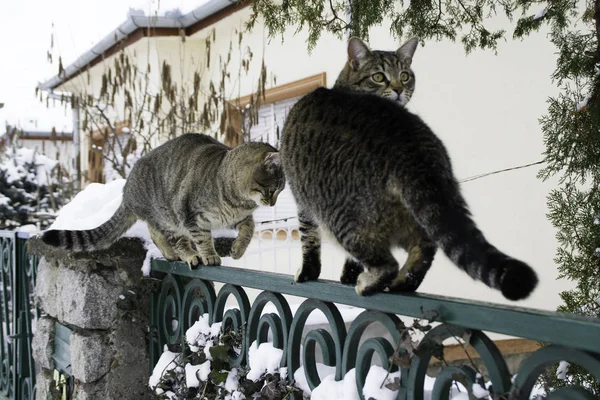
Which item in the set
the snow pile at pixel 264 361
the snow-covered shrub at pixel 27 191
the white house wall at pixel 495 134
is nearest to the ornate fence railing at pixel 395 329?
the snow pile at pixel 264 361

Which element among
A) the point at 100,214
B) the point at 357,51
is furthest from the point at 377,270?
the point at 100,214

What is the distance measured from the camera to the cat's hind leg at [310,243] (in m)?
1.74

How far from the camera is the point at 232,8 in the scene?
608 cm

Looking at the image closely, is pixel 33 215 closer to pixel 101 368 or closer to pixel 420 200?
pixel 101 368

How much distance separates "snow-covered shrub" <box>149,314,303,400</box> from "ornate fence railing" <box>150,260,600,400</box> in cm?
4

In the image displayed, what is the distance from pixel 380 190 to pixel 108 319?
134cm

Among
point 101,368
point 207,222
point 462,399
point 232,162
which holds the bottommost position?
point 101,368

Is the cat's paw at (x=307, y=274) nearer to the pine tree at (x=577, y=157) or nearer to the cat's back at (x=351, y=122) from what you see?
the cat's back at (x=351, y=122)

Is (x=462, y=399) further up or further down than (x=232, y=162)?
further down

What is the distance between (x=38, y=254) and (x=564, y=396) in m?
2.44

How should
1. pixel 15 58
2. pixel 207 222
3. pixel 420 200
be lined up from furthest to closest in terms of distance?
1. pixel 15 58
2. pixel 207 222
3. pixel 420 200

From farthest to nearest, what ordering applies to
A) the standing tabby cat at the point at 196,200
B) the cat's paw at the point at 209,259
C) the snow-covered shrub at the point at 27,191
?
the snow-covered shrub at the point at 27,191 < the standing tabby cat at the point at 196,200 < the cat's paw at the point at 209,259

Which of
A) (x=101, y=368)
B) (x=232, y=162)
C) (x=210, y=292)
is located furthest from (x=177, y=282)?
(x=232, y=162)

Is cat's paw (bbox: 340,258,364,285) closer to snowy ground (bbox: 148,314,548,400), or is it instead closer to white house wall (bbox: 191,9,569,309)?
snowy ground (bbox: 148,314,548,400)
